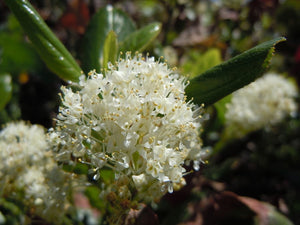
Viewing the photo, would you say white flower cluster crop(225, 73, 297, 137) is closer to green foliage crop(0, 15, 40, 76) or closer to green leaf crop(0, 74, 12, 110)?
green leaf crop(0, 74, 12, 110)

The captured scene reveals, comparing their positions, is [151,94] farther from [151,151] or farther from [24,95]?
[24,95]

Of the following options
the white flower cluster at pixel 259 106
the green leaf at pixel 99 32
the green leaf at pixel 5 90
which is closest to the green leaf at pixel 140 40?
the green leaf at pixel 99 32

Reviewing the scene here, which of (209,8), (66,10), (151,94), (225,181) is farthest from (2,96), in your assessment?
(209,8)

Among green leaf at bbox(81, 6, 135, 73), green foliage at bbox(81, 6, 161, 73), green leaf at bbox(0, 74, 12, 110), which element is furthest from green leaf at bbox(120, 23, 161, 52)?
green leaf at bbox(0, 74, 12, 110)

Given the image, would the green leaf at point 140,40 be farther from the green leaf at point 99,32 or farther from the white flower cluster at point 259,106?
the white flower cluster at point 259,106

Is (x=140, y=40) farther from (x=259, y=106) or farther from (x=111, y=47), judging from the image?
(x=259, y=106)

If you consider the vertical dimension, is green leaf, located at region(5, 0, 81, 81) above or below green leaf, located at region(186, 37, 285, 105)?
above
